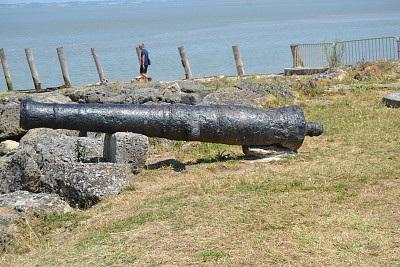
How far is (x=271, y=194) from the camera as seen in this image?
776 centimetres

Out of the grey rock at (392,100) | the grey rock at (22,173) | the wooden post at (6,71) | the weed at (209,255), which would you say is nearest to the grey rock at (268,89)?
the grey rock at (392,100)

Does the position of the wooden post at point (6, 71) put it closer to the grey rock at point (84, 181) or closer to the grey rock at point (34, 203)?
the grey rock at point (84, 181)

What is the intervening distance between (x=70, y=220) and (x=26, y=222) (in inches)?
21.3

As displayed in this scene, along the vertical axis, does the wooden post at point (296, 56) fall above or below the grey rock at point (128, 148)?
below

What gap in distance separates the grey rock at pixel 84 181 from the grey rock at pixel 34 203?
26cm

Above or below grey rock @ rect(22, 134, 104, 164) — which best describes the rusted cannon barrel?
above

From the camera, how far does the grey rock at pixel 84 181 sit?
8.26 m

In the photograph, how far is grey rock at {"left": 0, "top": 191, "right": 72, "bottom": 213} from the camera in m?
7.73

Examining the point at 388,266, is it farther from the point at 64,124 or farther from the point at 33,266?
the point at 64,124

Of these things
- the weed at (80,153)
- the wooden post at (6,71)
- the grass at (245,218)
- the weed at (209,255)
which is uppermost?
the weed at (80,153)

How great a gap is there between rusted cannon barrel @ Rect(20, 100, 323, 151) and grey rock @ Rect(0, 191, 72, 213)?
56.3 inches

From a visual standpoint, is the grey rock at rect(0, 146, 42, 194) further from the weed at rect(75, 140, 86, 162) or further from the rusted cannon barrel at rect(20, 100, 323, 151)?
the weed at rect(75, 140, 86, 162)

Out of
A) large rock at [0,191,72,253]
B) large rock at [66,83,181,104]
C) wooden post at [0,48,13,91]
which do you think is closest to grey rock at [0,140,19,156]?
large rock at [66,83,181,104]

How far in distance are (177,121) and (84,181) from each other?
1.73 m
